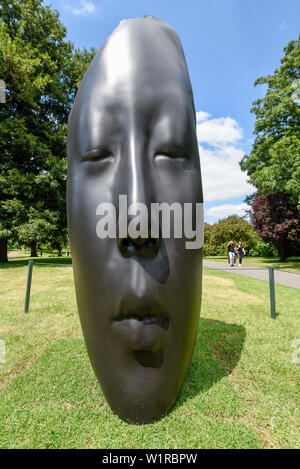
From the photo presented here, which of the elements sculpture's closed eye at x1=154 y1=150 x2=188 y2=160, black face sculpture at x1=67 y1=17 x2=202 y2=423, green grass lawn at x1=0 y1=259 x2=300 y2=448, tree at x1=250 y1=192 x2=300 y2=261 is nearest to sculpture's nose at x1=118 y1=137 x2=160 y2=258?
black face sculpture at x1=67 y1=17 x2=202 y2=423

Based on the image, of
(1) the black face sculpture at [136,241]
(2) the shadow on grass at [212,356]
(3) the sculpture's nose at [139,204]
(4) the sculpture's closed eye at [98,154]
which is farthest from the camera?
(2) the shadow on grass at [212,356]

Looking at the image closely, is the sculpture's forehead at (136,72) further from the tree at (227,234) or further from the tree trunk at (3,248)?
the tree at (227,234)

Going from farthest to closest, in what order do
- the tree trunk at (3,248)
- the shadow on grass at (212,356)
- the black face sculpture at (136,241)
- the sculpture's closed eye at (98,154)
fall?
the tree trunk at (3,248) → the shadow on grass at (212,356) → the sculpture's closed eye at (98,154) → the black face sculpture at (136,241)

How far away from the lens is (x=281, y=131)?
17.2m

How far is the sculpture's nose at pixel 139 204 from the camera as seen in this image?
1.88 m

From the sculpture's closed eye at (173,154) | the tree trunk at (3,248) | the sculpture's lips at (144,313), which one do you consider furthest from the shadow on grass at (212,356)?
the tree trunk at (3,248)

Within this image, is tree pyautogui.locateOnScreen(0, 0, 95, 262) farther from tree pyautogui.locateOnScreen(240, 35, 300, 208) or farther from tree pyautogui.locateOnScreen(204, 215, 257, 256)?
tree pyautogui.locateOnScreen(204, 215, 257, 256)

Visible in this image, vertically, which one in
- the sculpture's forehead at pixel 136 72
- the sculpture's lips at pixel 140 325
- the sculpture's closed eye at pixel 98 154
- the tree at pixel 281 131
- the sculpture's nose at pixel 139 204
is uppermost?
the tree at pixel 281 131

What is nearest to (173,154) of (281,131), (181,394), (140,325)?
(140,325)

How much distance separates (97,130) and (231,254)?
16.6 m

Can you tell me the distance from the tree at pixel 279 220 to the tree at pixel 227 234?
34.0 feet

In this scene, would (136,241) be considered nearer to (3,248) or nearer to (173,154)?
(173,154)

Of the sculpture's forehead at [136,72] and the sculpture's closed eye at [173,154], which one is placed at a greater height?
the sculpture's forehead at [136,72]

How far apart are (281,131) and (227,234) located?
18.5m
